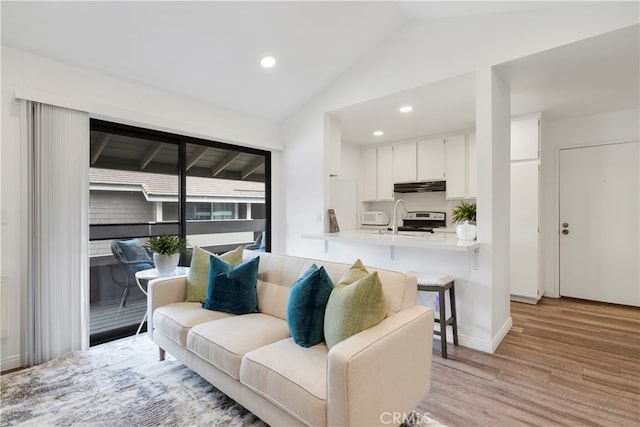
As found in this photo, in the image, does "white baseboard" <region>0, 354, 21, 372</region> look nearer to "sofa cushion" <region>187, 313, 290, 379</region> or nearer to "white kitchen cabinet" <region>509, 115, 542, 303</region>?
"sofa cushion" <region>187, 313, 290, 379</region>

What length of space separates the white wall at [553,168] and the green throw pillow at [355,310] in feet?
12.0

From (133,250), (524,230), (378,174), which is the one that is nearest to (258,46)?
(133,250)

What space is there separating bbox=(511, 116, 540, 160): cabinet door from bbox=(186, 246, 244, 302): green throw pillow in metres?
3.62

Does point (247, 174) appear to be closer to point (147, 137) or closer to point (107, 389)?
point (147, 137)

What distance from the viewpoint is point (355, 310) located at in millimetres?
1568

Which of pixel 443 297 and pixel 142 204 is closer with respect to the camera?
pixel 443 297

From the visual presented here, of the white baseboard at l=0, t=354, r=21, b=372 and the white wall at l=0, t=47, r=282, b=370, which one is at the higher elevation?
the white wall at l=0, t=47, r=282, b=370

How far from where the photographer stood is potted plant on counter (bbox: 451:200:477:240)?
277 centimetres

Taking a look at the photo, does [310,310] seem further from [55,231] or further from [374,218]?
[374,218]

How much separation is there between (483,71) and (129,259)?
12.1ft

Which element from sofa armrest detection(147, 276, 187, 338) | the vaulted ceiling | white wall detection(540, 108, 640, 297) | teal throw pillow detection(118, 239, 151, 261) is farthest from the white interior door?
teal throw pillow detection(118, 239, 151, 261)

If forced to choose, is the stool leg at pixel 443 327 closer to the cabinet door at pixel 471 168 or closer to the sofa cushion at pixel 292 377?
the sofa cushion at pixel 292 377

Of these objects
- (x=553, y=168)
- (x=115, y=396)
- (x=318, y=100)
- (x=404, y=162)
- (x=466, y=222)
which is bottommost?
(x=115, y=396)

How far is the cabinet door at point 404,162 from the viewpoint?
501cm
